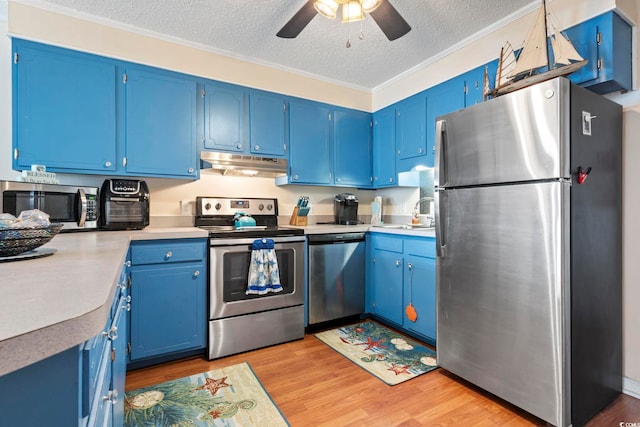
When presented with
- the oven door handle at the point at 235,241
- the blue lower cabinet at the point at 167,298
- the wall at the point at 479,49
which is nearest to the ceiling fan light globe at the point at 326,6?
the wall at the point at 479,49

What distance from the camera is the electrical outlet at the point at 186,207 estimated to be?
279cm

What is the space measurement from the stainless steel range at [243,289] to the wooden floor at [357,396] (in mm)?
164

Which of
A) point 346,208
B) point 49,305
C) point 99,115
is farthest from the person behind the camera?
point 346,208

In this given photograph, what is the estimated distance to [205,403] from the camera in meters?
1.77

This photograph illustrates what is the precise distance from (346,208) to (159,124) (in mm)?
1940

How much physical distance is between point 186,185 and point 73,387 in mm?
2540

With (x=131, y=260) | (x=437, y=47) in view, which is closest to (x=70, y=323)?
(x=131, y=260)

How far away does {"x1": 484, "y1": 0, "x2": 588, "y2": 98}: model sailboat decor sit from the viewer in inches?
67.4

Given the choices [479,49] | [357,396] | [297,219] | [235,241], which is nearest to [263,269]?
[235,241]

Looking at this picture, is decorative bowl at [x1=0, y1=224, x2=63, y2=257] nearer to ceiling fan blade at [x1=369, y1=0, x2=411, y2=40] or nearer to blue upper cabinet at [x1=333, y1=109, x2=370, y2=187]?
ceiling fan blade at [x1=369, y1=0, x2=411, y2=40]

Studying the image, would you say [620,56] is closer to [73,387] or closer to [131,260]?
[73,387]

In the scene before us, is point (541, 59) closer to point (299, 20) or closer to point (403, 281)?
point (299, 20)

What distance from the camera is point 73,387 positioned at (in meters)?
0.47

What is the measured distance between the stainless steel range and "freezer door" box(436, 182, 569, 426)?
1.17 metres
